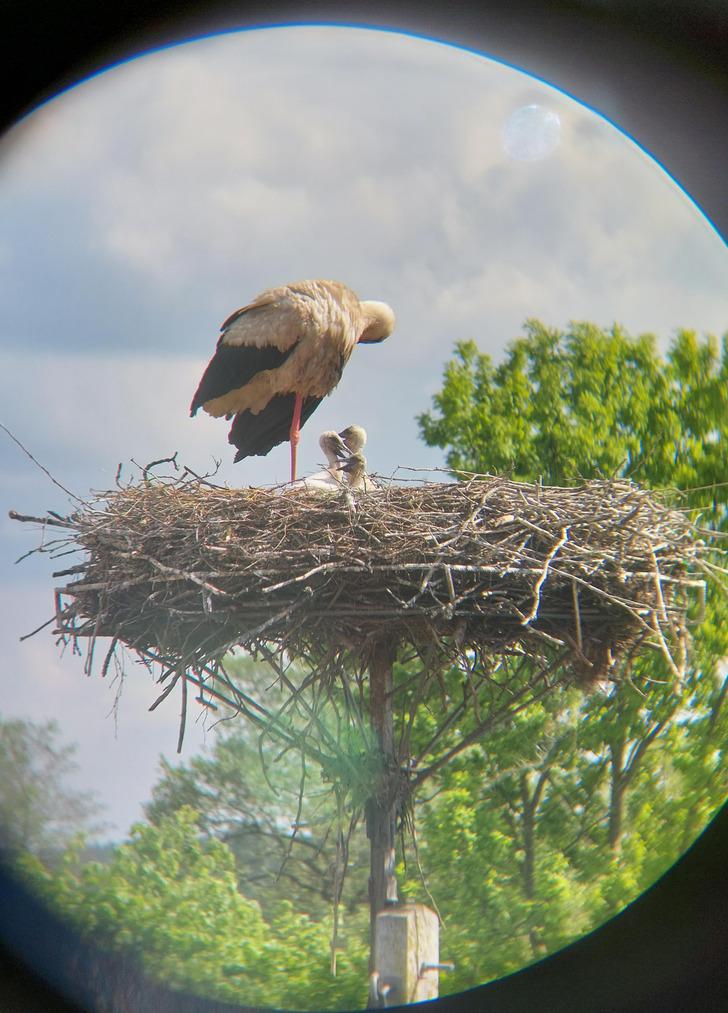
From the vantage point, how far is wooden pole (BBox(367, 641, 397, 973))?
4.38 metres

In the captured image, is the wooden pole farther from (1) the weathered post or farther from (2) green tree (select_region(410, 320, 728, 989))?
(2) green tree (select_region(410, 320, 728, 989))

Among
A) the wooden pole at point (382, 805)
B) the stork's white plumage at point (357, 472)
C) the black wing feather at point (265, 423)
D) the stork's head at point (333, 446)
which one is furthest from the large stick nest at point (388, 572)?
the black wing feather at point (265, 423)

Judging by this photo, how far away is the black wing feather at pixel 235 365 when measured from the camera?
612cm

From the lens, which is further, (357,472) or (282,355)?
(282,355)

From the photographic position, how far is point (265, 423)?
21.4ft

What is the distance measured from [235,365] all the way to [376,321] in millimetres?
962

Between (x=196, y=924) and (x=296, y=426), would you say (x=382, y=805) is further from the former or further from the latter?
(x=196, y=924)

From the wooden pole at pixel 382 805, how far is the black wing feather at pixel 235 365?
2.14 m

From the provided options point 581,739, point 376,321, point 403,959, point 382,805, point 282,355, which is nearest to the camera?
point 403,959

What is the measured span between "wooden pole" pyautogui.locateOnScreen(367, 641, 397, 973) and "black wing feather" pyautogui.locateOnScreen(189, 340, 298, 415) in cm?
214

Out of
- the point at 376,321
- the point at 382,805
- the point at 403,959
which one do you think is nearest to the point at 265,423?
the point at 376,321

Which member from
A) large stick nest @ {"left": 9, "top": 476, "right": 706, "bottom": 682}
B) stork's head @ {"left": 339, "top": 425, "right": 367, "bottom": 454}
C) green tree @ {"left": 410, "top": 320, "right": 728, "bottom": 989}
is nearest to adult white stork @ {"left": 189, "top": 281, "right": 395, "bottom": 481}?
stork's head @ {"left": 339, "top": 425, "right": 367, "bottom": 454}

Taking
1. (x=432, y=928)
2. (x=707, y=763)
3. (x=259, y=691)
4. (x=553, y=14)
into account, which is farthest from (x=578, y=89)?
(x=259, y=691)

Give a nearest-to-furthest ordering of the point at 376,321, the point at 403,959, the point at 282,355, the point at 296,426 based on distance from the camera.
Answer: the point at 403,959 → the point at 282,355 → the point at 296,426 → the point at 376,321
